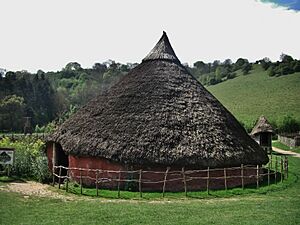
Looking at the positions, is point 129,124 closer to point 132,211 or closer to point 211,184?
point 211,184

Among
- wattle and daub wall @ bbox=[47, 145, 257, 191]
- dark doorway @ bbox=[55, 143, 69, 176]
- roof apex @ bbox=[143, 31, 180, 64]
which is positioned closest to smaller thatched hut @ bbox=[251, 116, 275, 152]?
roof apex @ bbox=[143, 31, 180, 64]

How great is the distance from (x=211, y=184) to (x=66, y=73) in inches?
3549

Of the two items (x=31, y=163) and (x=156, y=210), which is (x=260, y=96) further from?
(x=156, y=210)

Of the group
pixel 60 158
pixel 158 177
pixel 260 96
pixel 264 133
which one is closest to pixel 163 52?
pixel 60 158

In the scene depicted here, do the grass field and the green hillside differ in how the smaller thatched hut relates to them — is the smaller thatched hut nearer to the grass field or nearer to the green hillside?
the green hillside

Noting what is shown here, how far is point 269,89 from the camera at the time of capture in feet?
229

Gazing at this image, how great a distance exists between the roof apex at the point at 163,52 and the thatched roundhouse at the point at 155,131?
1078mm

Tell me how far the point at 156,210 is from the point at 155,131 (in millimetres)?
5346

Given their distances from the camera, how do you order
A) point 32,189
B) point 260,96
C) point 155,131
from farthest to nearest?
point 260,96 < point 155,131 < point 32,189

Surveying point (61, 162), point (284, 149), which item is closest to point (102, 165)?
point (61, 162)

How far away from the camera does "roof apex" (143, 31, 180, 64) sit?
23203 mm

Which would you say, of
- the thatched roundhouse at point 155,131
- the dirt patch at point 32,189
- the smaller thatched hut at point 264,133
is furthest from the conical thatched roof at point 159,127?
the smaller thatched hut at point 264,133

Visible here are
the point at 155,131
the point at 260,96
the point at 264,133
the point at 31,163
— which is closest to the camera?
the point at 155,131

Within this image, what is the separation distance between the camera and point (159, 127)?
18062 mm
